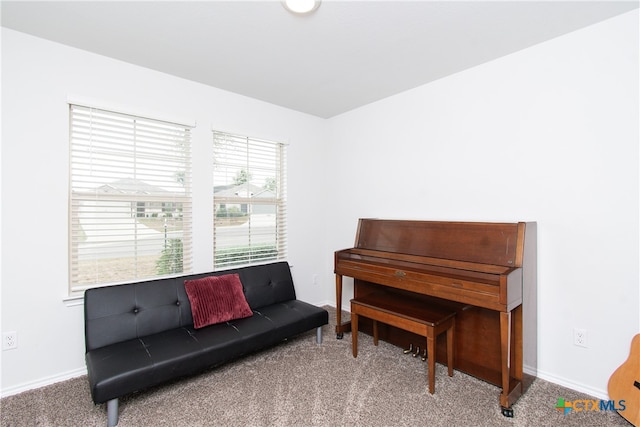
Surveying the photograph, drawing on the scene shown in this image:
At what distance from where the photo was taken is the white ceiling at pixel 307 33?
177 cm

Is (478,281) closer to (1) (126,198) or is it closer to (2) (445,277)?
(2) (445,277)

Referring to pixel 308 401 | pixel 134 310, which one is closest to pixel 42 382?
pixel 134 310

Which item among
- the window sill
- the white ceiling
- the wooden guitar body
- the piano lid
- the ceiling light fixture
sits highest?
the white ceiling

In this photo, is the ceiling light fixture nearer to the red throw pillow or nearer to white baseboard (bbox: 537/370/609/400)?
the red throw pillow

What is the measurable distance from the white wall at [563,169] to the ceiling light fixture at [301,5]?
4.83ft

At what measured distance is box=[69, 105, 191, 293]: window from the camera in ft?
7.39

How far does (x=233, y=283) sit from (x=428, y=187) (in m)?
2.00

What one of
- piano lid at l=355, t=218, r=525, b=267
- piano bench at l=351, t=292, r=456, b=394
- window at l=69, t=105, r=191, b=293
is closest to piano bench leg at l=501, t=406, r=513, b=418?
piano bench at l=351, t=292, r=456, b=394

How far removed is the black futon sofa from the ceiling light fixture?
2.11 meters

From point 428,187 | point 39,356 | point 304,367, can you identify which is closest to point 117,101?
point 39,356

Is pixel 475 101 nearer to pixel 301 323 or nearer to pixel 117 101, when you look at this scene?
pixel 301 323

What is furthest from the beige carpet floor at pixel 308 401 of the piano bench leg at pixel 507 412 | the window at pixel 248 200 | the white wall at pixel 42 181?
the window at pixel 248 200

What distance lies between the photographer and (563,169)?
2053 mm

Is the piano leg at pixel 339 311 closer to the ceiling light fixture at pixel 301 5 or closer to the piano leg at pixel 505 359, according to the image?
the piano leg at pixel 505 359
